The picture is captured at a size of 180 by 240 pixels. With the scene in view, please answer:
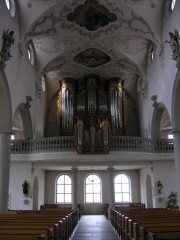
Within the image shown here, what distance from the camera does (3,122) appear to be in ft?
47.0

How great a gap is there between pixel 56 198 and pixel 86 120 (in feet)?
28.0

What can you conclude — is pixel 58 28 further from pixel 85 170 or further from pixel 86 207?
pixel 86 207

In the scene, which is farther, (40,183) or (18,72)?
(40,183)

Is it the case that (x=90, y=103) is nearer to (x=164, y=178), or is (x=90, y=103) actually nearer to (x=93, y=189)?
(x=93, y=189)

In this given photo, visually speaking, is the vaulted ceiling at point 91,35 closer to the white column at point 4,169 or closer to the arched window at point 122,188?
the white column at point 4,169

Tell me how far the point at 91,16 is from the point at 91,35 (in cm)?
167

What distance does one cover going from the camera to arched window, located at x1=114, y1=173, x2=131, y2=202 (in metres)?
23.2

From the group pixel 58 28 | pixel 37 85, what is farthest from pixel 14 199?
pixel 58 28

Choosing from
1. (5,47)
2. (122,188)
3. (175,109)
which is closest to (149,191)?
(122,188)


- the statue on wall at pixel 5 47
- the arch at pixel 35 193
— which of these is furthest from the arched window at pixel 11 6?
the arch at pixel 35 193

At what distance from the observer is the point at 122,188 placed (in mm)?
23359

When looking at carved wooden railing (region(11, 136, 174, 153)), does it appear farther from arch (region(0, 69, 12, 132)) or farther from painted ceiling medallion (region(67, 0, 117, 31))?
painted ceiling medallion (region(67, 0, 117, 31))

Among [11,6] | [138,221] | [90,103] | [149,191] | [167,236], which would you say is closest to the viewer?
[167,236]

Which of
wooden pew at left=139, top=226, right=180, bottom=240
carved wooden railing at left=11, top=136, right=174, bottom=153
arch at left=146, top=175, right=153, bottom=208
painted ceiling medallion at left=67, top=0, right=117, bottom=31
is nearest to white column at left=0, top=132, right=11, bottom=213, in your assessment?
carved wooden railing at left=11, top=136, right=174, bottom=153
